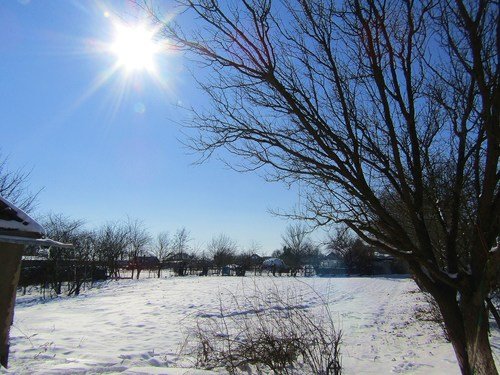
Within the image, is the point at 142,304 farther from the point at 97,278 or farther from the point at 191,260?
the point at 191,260

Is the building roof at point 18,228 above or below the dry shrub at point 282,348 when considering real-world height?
above

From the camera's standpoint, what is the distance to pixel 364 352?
28.6 feet

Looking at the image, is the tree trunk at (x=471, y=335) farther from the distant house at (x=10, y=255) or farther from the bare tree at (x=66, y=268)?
the bare tree at (x=66, y=268)

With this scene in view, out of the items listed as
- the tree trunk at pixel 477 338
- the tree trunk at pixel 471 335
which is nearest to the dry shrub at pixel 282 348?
the tree trunk at pixel 471 335

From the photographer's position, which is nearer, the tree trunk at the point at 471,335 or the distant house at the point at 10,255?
the tree trunk at the point at 471,335

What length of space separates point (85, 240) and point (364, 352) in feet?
75.0

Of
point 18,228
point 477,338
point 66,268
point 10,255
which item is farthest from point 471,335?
point 66,268

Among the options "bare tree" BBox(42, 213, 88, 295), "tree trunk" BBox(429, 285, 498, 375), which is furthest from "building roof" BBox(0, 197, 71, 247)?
"bare tree" BBox(42, 213, 88, 295)

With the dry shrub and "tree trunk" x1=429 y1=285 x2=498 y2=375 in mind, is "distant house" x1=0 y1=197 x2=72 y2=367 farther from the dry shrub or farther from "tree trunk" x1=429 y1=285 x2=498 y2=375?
"tree trunk" x1=429 y1=285 x2=498 y2=375

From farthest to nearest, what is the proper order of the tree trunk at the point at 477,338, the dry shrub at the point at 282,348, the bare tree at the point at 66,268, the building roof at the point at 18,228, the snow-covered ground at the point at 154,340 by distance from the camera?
the bare tree at the point at 66,268 < the snow-covered ground at the point at 154,340 < the dry shrub at the point at 282,348 < the building roof at the point at 18,228 < the tree trunk at the point at 477,338

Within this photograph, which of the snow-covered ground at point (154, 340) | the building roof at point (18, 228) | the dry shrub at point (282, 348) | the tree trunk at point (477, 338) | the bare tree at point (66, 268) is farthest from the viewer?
the bare tree at point (66, 268)

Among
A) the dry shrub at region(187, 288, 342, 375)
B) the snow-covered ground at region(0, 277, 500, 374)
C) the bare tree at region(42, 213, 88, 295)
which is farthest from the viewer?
the bare tree at region(42, 213, 88, 295)

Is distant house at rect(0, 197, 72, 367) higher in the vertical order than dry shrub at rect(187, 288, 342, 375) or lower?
higher

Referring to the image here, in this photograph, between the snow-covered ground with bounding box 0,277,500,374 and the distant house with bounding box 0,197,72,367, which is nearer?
the distant house with bounding box 0,197,72,367
